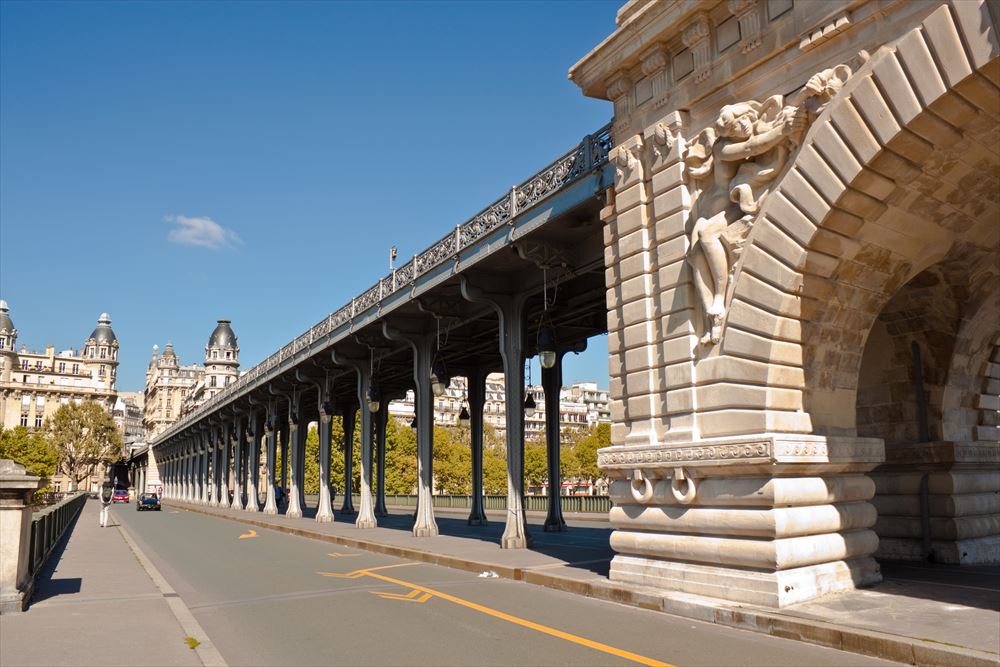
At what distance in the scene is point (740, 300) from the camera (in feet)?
34.4

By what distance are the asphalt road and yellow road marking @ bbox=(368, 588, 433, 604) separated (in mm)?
16

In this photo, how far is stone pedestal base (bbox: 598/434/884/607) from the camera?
31.8 ft

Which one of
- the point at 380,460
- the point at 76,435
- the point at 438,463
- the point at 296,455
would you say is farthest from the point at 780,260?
the point at 76,435

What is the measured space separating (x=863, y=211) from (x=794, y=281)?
3.91 feet

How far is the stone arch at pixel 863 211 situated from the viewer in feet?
27.8

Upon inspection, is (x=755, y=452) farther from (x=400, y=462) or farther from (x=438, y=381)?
(x=400, y=462)

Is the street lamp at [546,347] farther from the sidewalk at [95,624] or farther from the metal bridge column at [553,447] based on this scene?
the sidewalk at [95,624]

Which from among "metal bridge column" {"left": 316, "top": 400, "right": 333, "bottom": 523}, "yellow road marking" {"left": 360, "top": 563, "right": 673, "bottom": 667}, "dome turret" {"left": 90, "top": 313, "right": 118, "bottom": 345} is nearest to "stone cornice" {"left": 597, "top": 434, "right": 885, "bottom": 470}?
"yellow road marking" {"left": 360, "top": 563, "right": 673, "bottom": 667}

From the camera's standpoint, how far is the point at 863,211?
9797 mm

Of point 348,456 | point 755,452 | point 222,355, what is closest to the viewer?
point 755,452

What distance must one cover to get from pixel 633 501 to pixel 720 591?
2147 millimetres

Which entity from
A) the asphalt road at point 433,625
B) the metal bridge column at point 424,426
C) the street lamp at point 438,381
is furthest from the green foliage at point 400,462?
the asphalt road at point 433,625

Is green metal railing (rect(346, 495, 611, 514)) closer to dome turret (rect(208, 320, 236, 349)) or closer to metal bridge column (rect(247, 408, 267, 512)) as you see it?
metal bridge column (rect(247, 408, 267, 512))

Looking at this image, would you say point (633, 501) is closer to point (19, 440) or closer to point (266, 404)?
point (266, 404)
